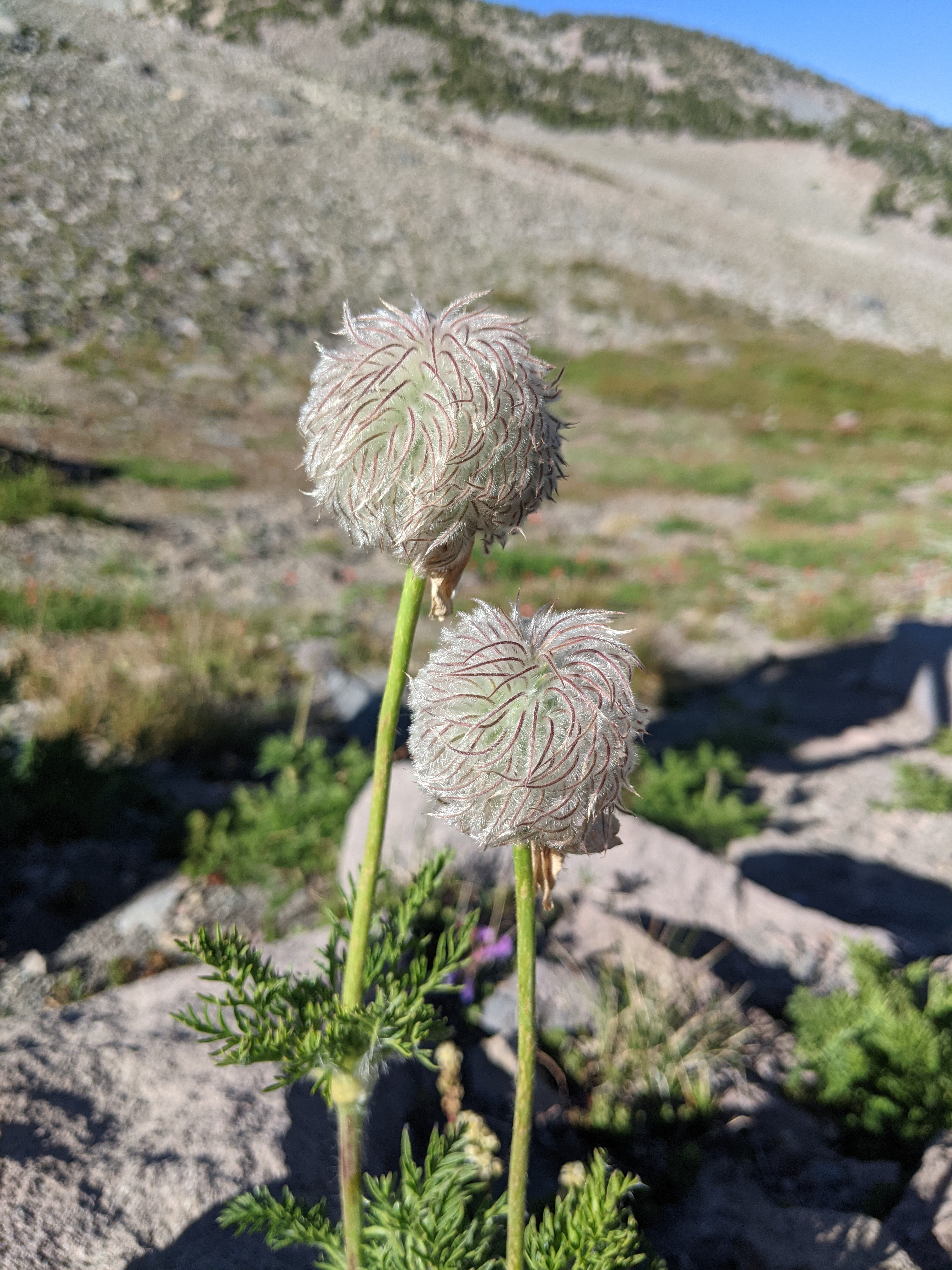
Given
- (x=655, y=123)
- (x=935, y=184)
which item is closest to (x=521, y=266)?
(x=655, y=123)

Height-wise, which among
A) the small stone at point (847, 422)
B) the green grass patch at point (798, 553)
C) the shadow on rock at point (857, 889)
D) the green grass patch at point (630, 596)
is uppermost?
the small stone at point (847, 422)

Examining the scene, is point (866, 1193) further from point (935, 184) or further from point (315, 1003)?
point (935, 184)

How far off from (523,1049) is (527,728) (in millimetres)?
529

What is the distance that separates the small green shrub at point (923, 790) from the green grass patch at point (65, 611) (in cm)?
676

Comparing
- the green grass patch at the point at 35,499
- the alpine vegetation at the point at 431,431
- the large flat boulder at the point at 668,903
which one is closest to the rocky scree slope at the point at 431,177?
the green grass patch at the point at 35,499

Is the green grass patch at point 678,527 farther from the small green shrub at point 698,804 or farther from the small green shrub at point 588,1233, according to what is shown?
the small green shrub at point 588,1233

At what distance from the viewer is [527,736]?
1.05 metres

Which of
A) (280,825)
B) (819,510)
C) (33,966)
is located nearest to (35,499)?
(280,825)

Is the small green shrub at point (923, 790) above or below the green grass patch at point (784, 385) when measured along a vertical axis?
below

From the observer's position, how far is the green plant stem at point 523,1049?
1095 millimetres

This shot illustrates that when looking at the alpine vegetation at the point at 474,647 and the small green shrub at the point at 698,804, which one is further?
the small green shrub at the point at 698,804

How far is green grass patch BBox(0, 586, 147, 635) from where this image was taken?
6.25 meters

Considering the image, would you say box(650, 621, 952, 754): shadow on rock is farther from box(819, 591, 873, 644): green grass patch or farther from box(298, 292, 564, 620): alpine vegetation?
box(298, 292, 564, 620): alpine vegetation

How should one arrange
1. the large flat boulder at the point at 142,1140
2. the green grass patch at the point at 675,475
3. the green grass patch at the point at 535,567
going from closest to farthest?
1. the large flat boulder at the point at 142,1140
2. the green grass patch at the point at 535,567
3. the green grass patch at the point at 675,475
